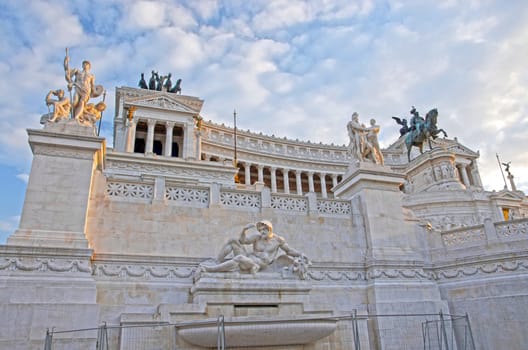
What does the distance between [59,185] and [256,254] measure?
5.94 meters

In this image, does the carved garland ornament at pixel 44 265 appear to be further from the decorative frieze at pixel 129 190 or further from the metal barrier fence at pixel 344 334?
the decorative frieze at pixel 129 190

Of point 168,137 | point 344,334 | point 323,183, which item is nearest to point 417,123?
point 323,183

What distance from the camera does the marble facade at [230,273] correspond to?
9641 mm

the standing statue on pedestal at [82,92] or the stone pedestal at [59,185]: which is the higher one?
→ the standing statue on pedestal at [82,92]

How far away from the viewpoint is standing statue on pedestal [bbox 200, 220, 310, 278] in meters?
11.1

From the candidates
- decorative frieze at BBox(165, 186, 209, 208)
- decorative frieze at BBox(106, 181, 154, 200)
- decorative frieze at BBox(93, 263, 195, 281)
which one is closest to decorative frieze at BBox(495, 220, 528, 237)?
decorative frieze at BBox(165, 186, 209, 208)

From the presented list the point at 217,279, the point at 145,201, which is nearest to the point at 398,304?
the point at 217,279

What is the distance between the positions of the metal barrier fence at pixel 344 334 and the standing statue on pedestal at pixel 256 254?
1.92 meters

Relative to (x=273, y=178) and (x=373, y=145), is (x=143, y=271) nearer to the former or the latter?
(x=373, y=145)

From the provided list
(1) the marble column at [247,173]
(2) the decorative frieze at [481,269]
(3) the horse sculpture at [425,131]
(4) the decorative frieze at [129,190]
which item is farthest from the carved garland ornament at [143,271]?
(1) the marble column at [247,173]

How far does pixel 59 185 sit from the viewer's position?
11.1 m

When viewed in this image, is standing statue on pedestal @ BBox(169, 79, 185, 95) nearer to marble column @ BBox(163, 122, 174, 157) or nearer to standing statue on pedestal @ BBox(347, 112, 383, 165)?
marble column @ BBox(163, 122, 174, 157)

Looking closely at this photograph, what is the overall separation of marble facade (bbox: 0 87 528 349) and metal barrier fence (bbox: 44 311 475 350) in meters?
0.05

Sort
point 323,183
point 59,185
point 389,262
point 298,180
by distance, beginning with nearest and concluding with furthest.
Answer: point 59,185 < point 389,262 < point 298,180 < point 323,183
